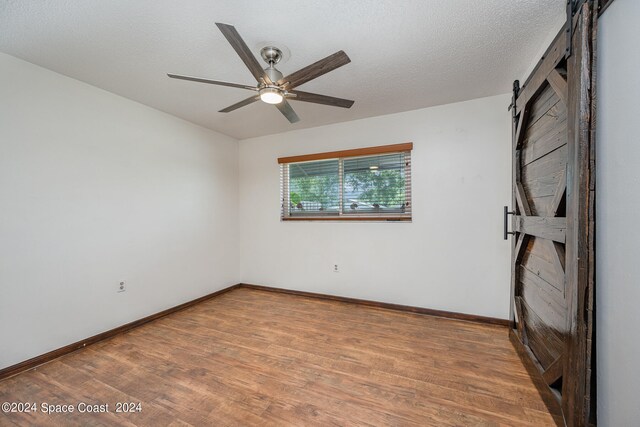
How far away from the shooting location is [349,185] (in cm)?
355

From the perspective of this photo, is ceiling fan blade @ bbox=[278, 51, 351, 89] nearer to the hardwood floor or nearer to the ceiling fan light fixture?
the ceiling fan light fixture

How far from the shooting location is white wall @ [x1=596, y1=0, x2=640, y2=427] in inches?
37.4

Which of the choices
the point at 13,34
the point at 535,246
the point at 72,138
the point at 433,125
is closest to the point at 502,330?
the point at 535,246

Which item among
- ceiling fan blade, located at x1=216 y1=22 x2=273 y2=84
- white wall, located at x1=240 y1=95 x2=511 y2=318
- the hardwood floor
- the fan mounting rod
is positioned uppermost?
the fan mounting rod

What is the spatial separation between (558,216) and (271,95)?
201cm

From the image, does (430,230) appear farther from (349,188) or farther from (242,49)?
(242,49)

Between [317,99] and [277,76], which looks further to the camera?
[317,99]

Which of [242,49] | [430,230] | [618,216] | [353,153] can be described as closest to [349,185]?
[353,153]

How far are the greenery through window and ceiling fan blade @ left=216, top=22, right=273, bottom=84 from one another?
1.98m

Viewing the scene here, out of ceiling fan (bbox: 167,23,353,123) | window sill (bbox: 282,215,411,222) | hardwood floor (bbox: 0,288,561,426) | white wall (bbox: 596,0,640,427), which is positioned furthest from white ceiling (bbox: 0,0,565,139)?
hardwood floor (bbox: 0,288,561,426)

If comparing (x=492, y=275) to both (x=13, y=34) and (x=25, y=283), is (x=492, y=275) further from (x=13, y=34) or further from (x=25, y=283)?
(x=13, y=34)

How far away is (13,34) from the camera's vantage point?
1749 mm

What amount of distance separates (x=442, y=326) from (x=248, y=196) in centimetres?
336

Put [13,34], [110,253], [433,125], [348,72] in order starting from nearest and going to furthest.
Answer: [13,34], [348,72], [110,253], [433,125]
